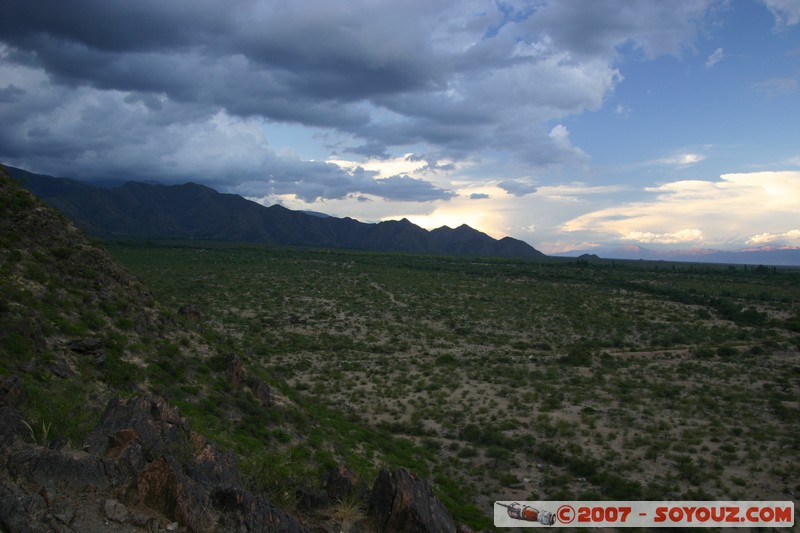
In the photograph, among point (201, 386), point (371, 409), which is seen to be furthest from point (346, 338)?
point (201, 386)

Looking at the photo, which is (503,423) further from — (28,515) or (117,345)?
(28,515)

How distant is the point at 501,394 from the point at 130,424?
1909 cm

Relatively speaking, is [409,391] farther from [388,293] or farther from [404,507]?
[388,293]

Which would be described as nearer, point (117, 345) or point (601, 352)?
point (117, 345)

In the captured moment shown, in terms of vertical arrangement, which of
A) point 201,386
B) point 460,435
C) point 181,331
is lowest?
point 460,435

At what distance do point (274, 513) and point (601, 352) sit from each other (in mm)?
30132

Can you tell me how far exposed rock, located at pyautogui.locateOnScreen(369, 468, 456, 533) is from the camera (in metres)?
8.51

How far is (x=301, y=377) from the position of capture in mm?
25969

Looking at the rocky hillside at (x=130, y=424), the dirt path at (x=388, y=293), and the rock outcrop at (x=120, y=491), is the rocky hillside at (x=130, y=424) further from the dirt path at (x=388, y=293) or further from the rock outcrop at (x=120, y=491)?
the dirt path at (x=388, y=293)

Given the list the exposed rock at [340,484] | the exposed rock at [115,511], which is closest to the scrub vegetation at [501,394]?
the exposed rock at [340,484]

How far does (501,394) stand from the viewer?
24297mm

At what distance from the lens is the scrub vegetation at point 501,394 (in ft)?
50.9

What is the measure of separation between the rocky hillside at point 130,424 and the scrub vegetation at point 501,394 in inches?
7.9

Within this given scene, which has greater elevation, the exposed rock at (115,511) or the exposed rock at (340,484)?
the exposed rock at (115,511)
